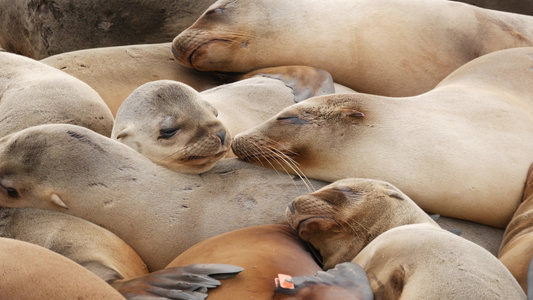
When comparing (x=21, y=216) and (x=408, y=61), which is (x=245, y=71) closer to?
(x=408, y=61)

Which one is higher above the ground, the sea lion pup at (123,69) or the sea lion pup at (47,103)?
the sea lion pup at (47,103)

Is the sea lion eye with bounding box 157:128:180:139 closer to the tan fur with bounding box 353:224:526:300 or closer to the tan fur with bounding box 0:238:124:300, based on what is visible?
the tan fur with bounding box 353:224:526:300

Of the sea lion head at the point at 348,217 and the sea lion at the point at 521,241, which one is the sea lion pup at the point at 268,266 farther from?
the sea lion at the point at 521,241

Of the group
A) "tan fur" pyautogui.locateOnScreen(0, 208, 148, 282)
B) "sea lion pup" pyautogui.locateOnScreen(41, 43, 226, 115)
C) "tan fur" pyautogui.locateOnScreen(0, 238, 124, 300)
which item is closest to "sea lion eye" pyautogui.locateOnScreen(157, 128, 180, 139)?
"tan fur" pyautogui.locateOnScreen(0, 208, 148, 282)

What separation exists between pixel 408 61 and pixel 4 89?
2234mm

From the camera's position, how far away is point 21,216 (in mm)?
3014

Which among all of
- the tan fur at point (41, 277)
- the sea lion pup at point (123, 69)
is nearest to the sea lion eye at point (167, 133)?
the sea lion pup at point (123, 69)

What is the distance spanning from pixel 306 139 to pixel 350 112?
0.24 m

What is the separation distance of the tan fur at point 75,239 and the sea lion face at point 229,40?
1.86 m

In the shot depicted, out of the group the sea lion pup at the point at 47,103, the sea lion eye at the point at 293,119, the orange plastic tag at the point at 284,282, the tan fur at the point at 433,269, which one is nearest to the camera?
the tan fur at the point at 433,269

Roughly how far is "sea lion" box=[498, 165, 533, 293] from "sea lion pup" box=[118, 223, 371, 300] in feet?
1.84

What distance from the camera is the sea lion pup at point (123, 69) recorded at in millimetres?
4500

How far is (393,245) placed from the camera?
2.53 metres

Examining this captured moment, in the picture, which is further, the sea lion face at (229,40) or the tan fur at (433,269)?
the sea lion face at (229,40)
